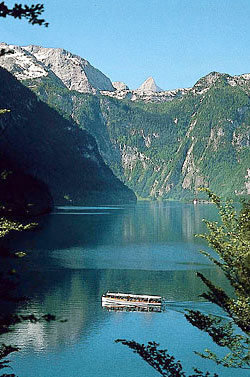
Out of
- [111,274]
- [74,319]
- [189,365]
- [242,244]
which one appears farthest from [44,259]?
[242,244]

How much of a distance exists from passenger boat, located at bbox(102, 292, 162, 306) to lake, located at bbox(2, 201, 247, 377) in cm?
143

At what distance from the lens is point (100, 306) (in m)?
76.0

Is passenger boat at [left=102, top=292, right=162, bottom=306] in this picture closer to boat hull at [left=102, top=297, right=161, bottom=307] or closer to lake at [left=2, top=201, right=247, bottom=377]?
boat hull at [left=102, top=297, right=161, bottom=307]

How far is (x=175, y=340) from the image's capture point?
203ft

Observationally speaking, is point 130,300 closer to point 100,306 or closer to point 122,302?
point 122,302

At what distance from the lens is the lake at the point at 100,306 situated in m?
54.9

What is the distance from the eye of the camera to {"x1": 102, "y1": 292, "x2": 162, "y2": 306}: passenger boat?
76250mm

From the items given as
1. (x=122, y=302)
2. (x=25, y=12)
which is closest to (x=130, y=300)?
(x=122, y=302)

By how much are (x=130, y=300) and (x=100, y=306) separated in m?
4.15

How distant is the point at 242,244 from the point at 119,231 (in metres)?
156

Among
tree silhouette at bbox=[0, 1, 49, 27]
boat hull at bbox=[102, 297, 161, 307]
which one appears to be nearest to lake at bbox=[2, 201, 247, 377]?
boat hull at bbox=[102, 297, 161, 307]

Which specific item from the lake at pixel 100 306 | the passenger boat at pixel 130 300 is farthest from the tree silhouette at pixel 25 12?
the passenger boat at pixel 130 300

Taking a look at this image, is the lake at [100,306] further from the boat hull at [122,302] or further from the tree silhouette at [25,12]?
the tree silhouette at [25,12]

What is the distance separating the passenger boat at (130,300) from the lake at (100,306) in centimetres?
143
